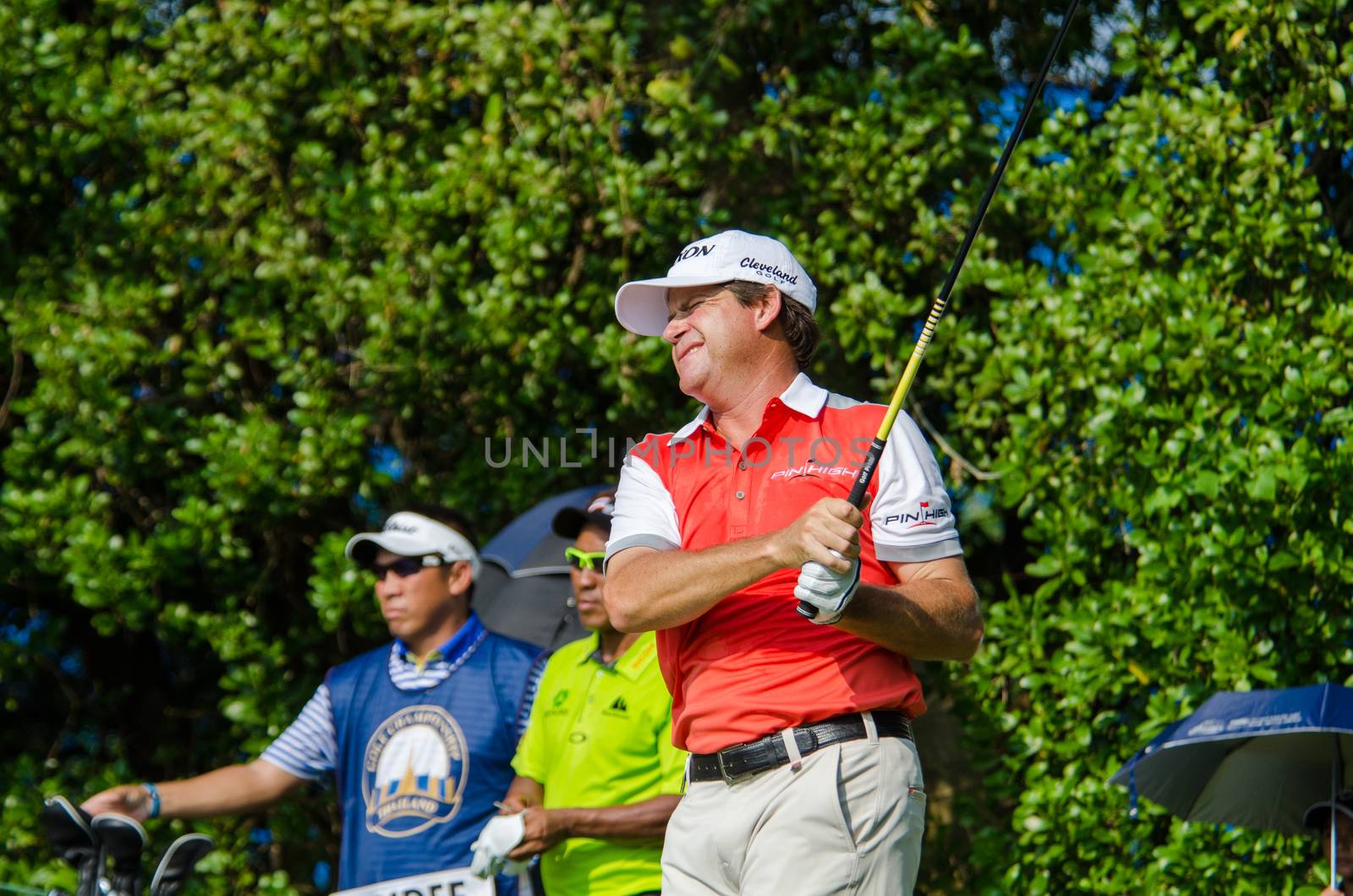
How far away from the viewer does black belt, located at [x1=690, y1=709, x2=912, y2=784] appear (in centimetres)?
284

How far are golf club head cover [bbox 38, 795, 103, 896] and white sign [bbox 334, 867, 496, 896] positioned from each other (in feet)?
2.29

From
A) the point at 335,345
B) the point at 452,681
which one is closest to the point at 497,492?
the point at 335,345

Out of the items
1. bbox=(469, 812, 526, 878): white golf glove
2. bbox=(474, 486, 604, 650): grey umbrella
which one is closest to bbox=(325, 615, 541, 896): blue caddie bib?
bbox=(469, 812, 526, 878): white golf glove

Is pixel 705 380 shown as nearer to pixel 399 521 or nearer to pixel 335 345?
pixel 399 521

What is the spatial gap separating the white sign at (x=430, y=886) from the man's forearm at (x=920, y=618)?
1.98 meters

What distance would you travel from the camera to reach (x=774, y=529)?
2.99 m

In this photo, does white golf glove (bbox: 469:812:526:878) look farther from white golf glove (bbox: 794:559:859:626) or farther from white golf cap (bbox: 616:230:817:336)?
white golf glove (bbox: 794:559:859:626)

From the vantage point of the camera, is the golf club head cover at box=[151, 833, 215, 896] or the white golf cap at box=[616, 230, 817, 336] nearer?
the white golf cap at box=[616, 230, 817, 336]

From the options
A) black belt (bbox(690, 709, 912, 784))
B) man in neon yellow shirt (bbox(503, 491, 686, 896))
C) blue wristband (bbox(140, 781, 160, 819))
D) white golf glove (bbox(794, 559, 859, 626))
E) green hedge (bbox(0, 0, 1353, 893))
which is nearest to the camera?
white golf glove (bbox(794, 559, 859, 626))

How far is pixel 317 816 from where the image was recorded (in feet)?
22.0

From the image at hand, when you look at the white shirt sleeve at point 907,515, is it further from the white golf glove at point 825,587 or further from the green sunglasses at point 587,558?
the green sunglasses at point 587,558

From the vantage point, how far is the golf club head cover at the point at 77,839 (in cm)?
411

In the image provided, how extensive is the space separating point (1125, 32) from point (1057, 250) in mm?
890

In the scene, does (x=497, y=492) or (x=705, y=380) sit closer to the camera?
(x=705, y=380)
